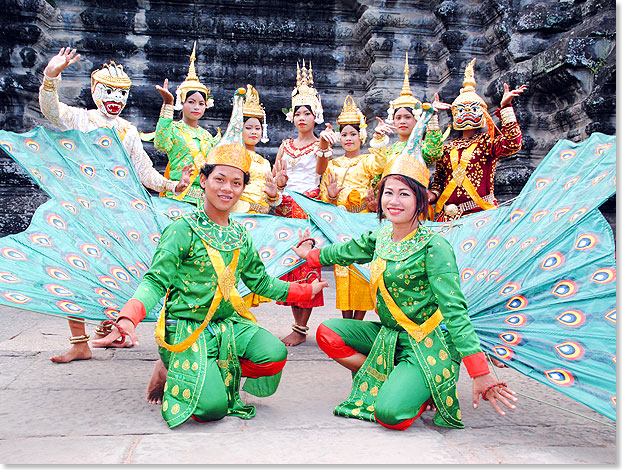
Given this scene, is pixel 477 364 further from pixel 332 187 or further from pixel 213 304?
pixel 332 187

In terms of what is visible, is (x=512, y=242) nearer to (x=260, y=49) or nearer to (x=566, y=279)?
(x=566, y=279)

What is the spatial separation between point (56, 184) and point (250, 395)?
1.53 m

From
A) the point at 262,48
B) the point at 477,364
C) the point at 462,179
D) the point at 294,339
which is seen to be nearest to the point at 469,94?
the point at 462,179

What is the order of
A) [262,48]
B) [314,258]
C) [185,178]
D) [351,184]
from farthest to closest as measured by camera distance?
1. [262,48]
2. [351,184]
3. [185,178]
4. [314,258]

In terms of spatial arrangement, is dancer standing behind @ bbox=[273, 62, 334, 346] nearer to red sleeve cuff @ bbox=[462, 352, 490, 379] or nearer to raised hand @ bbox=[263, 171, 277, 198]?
raised hand @ bbox=[263, 171, 277, 198]

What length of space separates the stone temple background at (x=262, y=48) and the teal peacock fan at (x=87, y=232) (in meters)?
4.30

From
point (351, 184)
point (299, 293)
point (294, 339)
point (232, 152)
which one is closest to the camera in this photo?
point (232, 152)

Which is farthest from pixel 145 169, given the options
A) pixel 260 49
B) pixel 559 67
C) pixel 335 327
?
pixel 260 49

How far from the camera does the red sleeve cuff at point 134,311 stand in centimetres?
209

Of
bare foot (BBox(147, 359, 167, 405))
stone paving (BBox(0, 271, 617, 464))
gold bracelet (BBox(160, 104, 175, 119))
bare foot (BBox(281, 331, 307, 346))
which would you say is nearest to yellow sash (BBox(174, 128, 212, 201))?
gold bracelet (BBox(160, 104, 175, 119))

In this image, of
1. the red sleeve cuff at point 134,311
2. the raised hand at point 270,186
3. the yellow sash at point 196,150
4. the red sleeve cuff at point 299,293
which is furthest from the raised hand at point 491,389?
the yellow sash at point 196,150

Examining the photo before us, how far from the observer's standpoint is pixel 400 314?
249 cm

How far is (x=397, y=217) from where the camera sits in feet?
8.21

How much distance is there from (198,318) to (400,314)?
905mm
